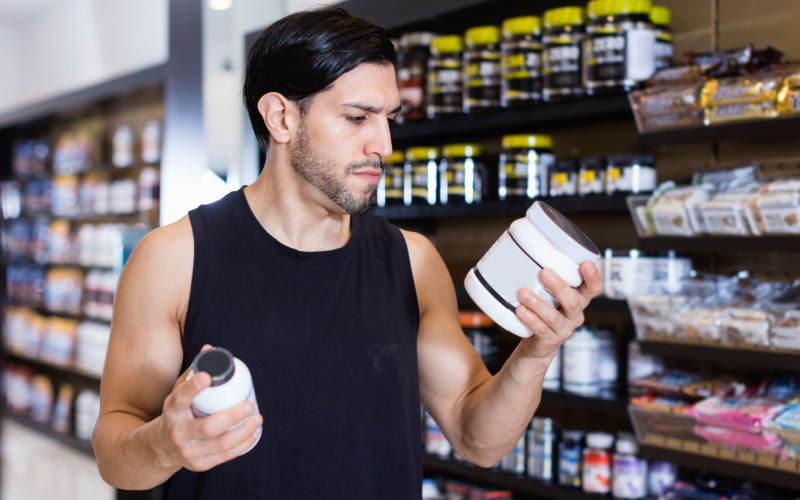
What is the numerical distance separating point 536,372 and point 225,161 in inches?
94.0

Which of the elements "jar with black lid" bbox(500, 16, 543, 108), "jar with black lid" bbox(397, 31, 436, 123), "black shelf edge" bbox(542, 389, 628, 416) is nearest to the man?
"black shelf edge" bbox(542, 389, 628, 416)

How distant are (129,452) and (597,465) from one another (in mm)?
1581

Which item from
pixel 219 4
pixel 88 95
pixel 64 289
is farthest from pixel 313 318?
pixel 64 289

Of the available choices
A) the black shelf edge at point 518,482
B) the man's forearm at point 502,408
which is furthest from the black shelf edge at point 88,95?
the man's forearm at point 502,408

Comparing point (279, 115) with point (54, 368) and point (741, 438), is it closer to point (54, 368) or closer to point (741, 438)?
point (741, 438)

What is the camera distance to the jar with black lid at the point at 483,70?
2564mm

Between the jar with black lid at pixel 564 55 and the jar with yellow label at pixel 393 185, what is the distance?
70 cm

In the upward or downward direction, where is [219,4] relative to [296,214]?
upward

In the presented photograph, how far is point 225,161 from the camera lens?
335 cm


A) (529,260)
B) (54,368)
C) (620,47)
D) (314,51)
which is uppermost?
(620,47)

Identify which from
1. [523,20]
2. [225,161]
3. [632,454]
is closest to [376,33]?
[523,20]

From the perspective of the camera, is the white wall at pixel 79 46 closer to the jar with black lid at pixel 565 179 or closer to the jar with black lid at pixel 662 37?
the jar with black lid at pixel 565 179

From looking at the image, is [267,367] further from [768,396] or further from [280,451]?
[768,396]

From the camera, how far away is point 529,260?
3.77 ft
